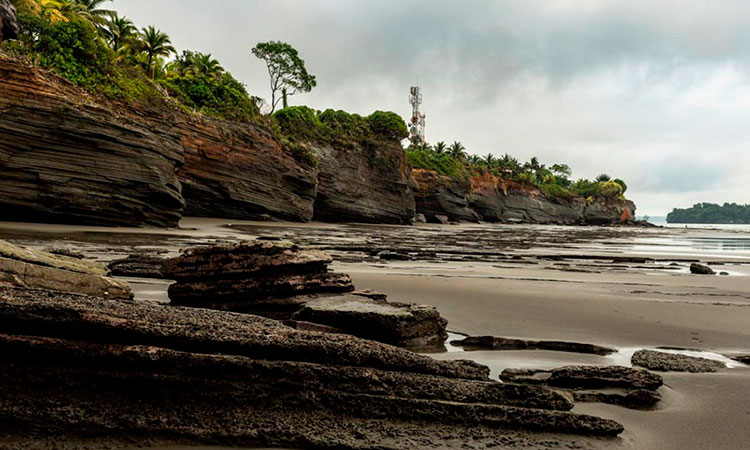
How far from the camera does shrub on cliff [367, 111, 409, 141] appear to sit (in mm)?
57562

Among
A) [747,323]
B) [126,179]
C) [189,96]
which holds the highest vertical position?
[189,96]

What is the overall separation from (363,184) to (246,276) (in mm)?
44772

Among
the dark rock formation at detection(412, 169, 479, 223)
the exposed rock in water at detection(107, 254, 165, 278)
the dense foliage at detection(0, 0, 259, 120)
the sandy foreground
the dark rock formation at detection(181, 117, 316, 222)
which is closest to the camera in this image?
the sandy foreground

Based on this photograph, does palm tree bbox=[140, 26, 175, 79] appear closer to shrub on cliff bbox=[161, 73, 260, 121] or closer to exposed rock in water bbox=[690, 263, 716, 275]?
shrub on cliff bbox=[161, 73, 260, 121]

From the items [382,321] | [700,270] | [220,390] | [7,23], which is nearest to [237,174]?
[7,23]

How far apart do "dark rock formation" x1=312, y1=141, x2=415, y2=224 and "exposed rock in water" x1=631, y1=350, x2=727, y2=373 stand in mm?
42033

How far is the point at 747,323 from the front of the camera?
19.6 ft

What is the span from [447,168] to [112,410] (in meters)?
73.4

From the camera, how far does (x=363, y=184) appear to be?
5016cm

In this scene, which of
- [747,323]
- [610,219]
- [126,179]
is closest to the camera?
[747,323]

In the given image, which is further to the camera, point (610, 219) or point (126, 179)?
point (610, 219)

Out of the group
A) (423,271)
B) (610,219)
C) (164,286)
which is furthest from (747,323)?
(610,219)

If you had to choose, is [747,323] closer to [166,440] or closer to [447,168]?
[166,440]

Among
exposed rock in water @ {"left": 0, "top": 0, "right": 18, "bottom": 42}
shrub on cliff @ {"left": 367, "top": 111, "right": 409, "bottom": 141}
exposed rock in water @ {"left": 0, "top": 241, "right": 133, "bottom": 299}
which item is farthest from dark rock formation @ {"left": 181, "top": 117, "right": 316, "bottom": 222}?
exposed rock in water @ {"left": 0, "top": 241, "right": 133, "bottom": 299}
